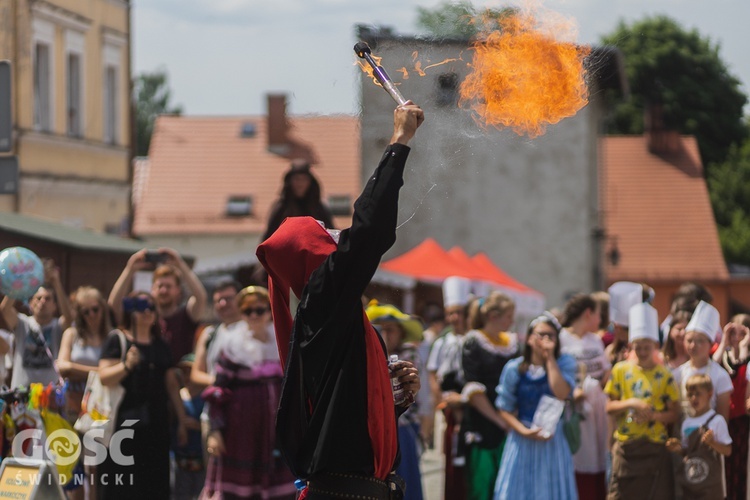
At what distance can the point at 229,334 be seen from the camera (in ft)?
31.5

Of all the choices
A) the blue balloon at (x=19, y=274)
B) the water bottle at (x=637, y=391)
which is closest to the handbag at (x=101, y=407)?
the blue balloon at (x=19, y=274)

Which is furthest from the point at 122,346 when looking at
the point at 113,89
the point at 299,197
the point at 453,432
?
the point at 113,89

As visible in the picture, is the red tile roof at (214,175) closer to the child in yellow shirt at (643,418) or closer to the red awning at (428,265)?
the red awning at (428,265)

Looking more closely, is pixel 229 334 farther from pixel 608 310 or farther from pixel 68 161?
pixel 68 161

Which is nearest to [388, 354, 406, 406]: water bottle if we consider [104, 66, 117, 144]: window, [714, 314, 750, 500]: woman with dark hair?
[714, 314, 750, 500]: woman with dark hair

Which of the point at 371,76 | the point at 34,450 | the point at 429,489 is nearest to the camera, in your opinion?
the point at 371,76

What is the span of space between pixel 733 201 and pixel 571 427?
3921cm

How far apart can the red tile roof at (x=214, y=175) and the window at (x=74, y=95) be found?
12.4 m

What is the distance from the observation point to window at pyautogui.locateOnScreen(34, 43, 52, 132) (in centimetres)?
2575

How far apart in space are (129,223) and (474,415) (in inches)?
818

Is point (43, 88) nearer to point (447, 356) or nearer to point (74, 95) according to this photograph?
point (74, 95)

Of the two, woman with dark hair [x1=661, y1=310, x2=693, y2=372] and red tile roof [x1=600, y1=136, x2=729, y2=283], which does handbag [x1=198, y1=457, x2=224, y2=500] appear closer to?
woman with dark hair [x1=661, y1=310, x2=693, y2=372]

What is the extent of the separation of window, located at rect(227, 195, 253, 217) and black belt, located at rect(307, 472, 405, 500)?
38086mm

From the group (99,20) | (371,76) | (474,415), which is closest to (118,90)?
(99,20)
